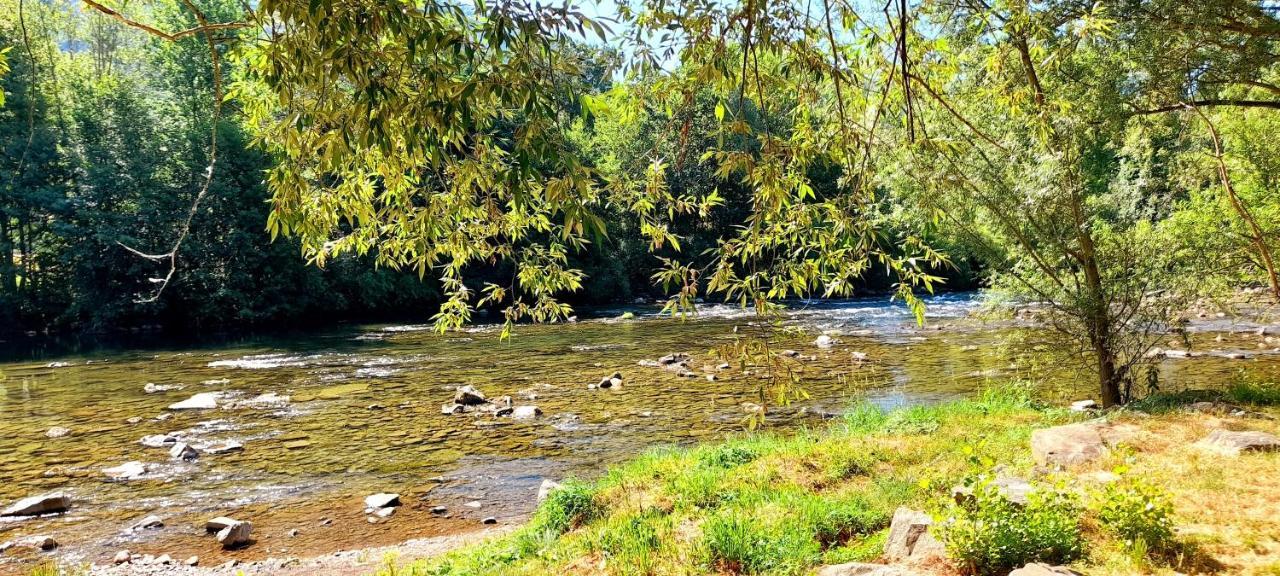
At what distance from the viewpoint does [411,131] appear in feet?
9.95

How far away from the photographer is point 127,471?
A: 1048cm

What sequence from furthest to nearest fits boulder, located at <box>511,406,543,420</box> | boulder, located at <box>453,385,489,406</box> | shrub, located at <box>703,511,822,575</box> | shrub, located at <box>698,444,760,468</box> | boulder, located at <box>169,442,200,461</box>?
boulder, located at <box>453,385,489,406</box>, boulder, located at <box>511,406,543,420</box>, boulder, located at <box>169,442,200,461</box>, shrub, located at <box>698,444,760,468</box>, shrub, located at <box>703,511,822,575</box>

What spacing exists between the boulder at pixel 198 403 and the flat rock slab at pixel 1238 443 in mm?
15699

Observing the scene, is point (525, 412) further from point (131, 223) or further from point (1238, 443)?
point (131, 223)

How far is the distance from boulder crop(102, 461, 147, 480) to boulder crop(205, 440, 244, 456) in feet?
3.09

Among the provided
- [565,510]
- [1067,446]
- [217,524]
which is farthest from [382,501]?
[1067,446]

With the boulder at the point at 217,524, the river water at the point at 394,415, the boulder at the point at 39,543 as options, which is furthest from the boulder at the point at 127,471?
the boulder at the point at 217,524

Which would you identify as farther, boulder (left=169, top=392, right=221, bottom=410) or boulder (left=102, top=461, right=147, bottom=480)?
boulder (left=169, top=392, right=221, bottom=410)

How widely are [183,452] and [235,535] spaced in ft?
13.3

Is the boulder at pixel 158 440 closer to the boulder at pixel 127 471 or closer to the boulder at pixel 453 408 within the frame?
the boulder at pixel 127 471

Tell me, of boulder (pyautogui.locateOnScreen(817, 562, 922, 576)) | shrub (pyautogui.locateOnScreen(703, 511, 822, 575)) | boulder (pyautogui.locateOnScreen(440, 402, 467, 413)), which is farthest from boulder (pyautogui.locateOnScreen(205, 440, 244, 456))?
boulder (pyautogui.locateOnScreen(817, 562, 922, 576))

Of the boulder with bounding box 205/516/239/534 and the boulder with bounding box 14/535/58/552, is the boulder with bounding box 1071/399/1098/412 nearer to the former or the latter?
the boulder with bounding box 205/516/239/534

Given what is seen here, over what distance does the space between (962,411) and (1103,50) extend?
17.7 ft

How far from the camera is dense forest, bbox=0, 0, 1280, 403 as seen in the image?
319 cm
